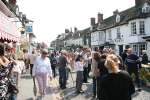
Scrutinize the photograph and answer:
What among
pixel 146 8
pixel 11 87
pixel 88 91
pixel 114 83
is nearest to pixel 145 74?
pixel 88 91

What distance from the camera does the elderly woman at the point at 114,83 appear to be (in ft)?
23.2

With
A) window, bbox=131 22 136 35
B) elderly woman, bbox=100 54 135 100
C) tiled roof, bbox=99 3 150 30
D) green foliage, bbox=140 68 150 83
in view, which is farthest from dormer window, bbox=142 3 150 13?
elderly woman, bbox=100 54 135 100

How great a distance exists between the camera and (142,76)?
18.6 m

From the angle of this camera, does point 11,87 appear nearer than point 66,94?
Yes

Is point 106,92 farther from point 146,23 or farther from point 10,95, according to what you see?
point 146,23

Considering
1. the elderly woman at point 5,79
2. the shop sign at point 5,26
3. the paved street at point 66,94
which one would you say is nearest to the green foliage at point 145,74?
the paved street at point 66,94

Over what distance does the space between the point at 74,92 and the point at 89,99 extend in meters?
2.24

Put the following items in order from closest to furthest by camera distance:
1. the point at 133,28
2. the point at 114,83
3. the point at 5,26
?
1. the point at 114,83
2. the point at 5,26
3. the point at 133,28

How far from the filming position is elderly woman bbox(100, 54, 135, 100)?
7082 millimetres

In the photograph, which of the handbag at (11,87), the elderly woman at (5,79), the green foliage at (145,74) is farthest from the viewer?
the green foliage at (145,74)

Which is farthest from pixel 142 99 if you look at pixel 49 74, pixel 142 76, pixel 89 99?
pixel 142 76

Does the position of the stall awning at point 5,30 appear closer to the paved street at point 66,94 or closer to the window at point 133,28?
the paved street at point 66,94

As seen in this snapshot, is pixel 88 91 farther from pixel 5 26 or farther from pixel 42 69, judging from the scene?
pixel 5 26

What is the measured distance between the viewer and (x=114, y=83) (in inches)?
279
